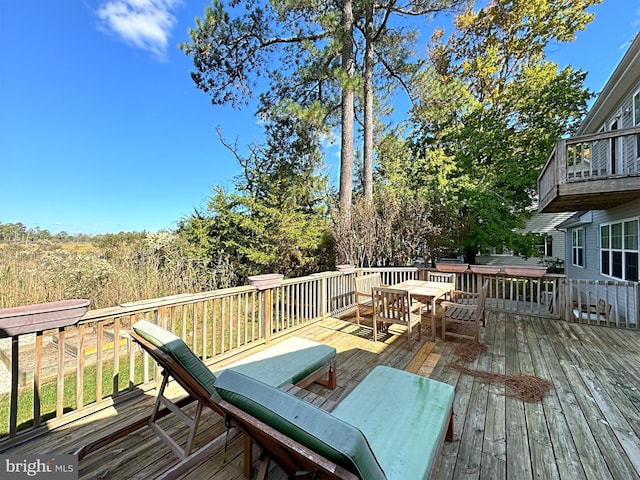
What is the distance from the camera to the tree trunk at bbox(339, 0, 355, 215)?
8203 mm

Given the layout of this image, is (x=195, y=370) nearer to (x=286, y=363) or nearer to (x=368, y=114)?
(x=286, y=363)

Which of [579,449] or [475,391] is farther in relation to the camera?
[475,391]

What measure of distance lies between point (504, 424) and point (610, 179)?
5880 millimetres

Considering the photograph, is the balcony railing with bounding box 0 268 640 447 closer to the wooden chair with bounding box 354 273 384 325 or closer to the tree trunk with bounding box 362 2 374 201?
the wooden chair with bounding box 354 273 384 325

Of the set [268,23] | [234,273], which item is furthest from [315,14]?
[234,273]

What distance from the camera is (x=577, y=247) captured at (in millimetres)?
11602

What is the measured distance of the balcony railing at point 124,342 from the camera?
2320 millimetres

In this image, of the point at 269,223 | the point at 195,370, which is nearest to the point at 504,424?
the point at 195,370

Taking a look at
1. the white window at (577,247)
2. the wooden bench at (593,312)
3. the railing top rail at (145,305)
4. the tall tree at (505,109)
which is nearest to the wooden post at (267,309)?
the railing top rail at (145,305)

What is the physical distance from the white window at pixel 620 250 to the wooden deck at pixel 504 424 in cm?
368

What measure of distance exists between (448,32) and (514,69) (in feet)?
12.5

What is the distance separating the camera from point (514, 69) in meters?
13.4

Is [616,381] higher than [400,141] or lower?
lower

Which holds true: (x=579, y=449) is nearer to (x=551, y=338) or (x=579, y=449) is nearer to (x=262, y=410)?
(x=262, y=410)
